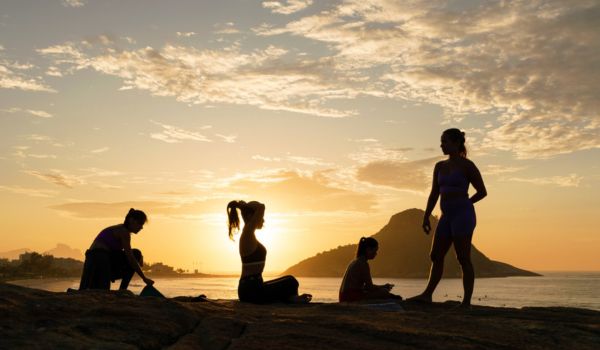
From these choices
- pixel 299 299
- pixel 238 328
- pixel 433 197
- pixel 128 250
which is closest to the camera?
pixel 238 328

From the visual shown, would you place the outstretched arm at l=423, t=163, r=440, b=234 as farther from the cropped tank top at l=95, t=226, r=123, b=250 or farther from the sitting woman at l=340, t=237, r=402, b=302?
the cropped tank top at l=95, t=226, r=123, b=250

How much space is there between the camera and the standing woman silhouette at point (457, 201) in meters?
7.82

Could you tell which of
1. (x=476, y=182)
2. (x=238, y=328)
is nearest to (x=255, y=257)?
(x=238, y=328)

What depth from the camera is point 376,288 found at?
850 centimetres

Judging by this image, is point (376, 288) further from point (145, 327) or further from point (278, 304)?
point (145, 327)

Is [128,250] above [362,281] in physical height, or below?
above

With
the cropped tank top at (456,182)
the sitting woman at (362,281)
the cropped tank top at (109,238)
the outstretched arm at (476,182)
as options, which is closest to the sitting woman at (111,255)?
the cropped tank top at (109,238)

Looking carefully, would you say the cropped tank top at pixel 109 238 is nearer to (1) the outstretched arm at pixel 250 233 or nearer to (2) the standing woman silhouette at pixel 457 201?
(1) the outstretched arm at pixel 250 233

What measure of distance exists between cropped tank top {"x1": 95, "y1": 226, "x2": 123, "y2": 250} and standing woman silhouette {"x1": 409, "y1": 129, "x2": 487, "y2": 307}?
4.95 m

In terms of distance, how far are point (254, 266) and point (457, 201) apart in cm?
313

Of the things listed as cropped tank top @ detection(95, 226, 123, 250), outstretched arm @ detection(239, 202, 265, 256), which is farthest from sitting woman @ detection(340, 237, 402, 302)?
cropped tank top @ detection(95, 226, 123, 250)

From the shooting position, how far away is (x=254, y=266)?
7.96m

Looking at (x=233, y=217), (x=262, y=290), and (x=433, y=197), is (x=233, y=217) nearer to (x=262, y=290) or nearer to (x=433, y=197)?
(x=262, y=290)

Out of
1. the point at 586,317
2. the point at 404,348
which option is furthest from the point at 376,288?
the point at 404,348
